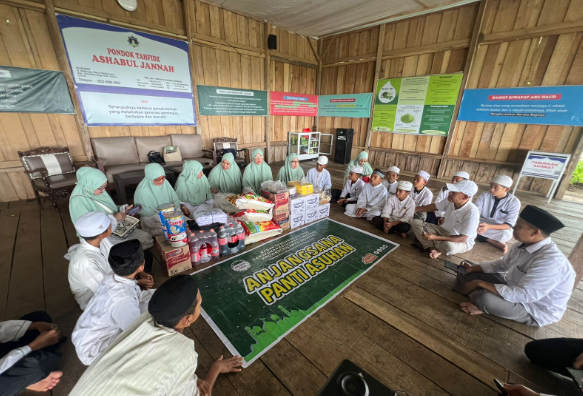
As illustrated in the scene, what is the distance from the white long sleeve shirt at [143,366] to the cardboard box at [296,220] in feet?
7.80

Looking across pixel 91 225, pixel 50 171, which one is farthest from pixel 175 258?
pixel 50 171

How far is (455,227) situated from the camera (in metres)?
A: 2.77

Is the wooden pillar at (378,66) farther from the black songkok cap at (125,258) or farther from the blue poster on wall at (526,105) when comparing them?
the black songkok cap at (125,258)

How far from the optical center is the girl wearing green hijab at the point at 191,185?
363cm

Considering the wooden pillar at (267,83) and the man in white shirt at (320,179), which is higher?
the wooden pillar at (267,83)

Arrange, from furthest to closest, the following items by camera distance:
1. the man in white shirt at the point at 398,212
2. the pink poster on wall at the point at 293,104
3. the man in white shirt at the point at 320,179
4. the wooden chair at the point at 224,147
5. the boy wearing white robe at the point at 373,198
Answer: the pink poster on wall at the point at 293,104 → the wooden chair at the point at 224,147 → the man in white shirt at the point at 320,179 → the boy wearing white robe at the point at 373,198 → the man in white shirt at the point at 398,212

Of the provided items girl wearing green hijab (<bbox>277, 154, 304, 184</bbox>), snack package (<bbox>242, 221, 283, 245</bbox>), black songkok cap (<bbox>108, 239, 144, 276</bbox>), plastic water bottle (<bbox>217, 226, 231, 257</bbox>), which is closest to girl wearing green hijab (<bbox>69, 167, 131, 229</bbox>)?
plastic water bottle (<bbox>217, 226, 231, 257</bbox>)

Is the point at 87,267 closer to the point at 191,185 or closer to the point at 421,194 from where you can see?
the point at 191,185

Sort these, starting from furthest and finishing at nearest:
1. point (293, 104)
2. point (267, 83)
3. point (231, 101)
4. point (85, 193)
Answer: point (293, 104) → point (267, 83) → point (231, 101) → point (85, 193)

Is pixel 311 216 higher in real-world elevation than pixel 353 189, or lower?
lower

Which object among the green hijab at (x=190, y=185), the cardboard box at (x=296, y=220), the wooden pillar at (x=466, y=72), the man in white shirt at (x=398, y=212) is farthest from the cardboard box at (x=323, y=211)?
the wooden pillar at (x=466, y=72)

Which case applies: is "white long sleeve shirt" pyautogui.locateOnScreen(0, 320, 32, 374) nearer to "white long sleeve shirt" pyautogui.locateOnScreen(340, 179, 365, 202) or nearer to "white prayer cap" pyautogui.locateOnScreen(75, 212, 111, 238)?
"white prayer cap" pyautogui.locateOnScreen(75, 212, 111, 238)

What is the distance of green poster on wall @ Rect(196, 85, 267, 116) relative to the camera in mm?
5988

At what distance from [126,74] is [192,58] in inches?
60.9
